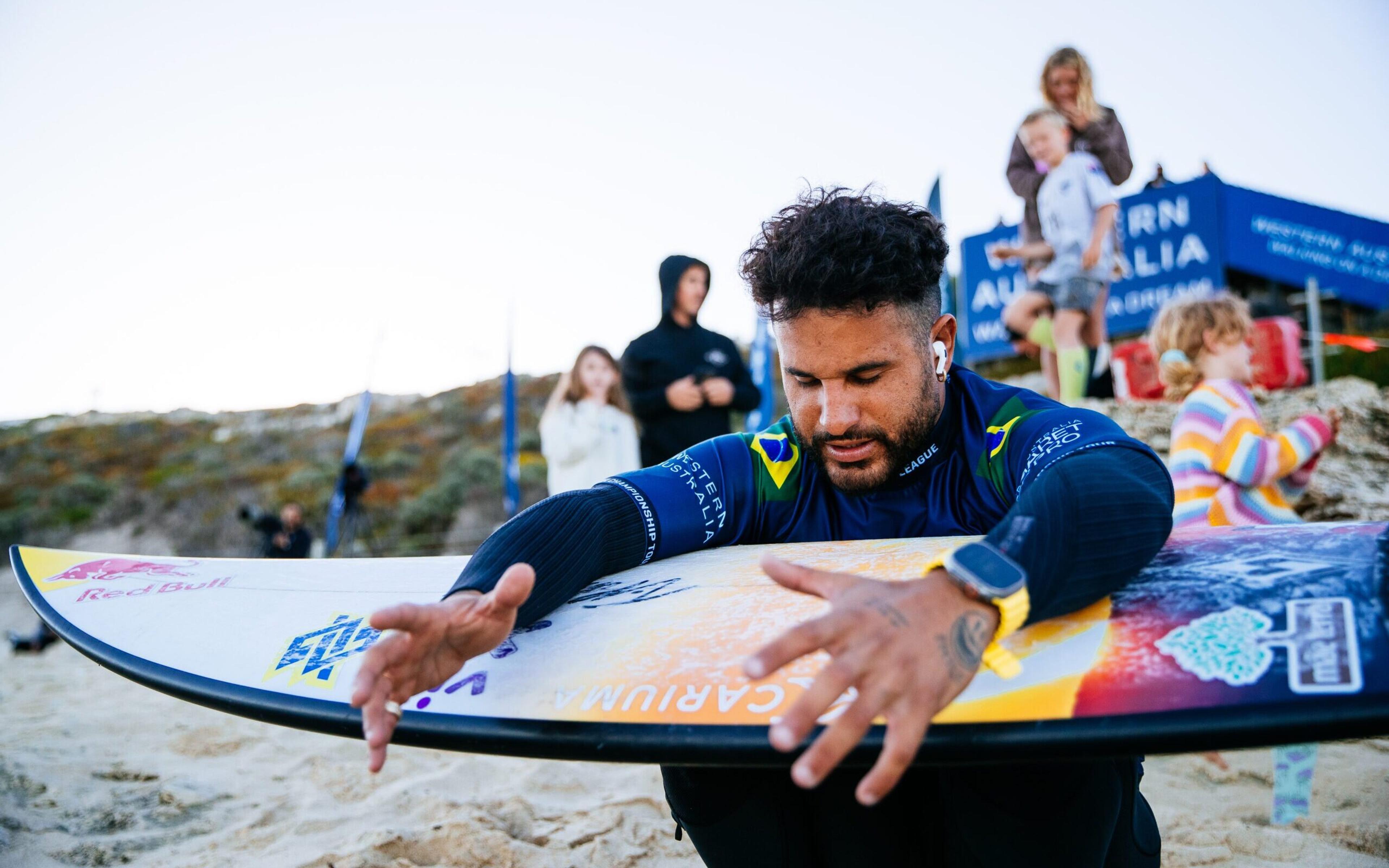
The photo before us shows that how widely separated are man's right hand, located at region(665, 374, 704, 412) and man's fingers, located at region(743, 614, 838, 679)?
297cm

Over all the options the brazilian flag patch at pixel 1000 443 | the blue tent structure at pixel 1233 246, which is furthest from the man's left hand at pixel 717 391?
the blue tent structure at pixel 1233 246

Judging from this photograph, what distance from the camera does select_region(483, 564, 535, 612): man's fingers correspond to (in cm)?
94

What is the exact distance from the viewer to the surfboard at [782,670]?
80 cm

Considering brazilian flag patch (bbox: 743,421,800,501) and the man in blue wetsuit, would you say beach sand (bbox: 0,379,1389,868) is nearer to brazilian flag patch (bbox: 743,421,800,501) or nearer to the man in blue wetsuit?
the man in blue wetsuit

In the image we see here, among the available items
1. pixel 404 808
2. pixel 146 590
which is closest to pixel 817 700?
pixel 146 590

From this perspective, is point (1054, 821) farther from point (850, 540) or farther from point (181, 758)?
point (181, 758)

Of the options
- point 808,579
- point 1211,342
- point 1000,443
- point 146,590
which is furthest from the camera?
point 1211,342

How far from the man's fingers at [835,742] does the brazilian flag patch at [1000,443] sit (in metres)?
0.78

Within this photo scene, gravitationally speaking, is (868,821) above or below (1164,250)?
below

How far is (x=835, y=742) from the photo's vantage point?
66 centimetres

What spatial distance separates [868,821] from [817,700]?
0.65 m

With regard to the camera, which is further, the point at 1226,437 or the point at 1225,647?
the point at 1226,437

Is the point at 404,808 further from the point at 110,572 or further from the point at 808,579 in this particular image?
the point at 808,579

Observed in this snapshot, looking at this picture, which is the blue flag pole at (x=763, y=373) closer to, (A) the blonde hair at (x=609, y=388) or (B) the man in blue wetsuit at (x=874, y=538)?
(A) the blonde hair at (x=609, y=388)
